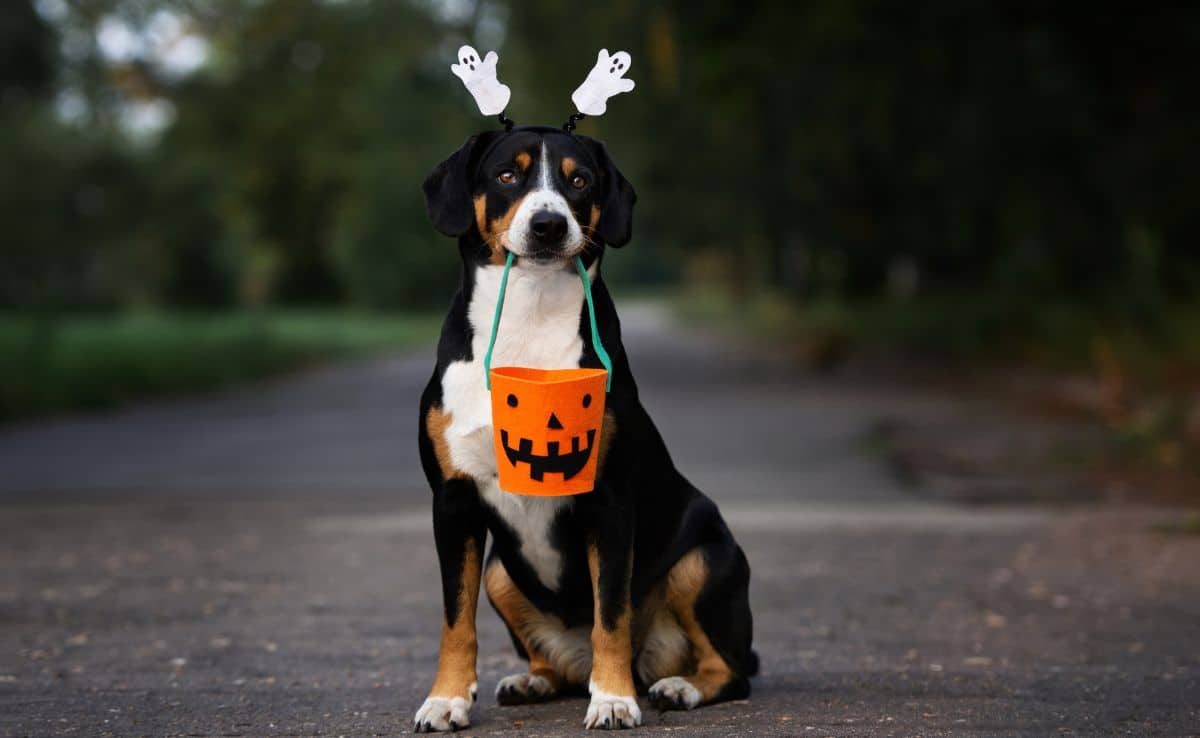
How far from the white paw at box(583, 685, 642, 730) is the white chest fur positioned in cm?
46

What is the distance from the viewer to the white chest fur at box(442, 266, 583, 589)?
404 centimetres

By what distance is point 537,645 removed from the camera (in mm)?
4570

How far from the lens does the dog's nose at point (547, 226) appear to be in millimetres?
3863

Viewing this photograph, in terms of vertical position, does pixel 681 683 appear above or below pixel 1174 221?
below

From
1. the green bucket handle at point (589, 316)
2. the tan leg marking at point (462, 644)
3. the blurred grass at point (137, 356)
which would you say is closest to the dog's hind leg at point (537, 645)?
the tan leg marking at point (462, 644)

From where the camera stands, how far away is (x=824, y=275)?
3597 centimetres

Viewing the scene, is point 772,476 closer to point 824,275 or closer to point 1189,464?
point 1189,464

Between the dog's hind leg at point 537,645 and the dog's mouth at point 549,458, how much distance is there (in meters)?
0.66

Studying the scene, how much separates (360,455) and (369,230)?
43.2 meters

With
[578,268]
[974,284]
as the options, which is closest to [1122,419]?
[578,268]

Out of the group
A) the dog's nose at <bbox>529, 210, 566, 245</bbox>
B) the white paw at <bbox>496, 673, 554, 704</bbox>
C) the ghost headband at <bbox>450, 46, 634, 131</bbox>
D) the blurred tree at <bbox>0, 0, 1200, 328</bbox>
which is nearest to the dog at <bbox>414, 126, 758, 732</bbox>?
the dog's nose at <bbox>529, 210, 566, 245</bbox>

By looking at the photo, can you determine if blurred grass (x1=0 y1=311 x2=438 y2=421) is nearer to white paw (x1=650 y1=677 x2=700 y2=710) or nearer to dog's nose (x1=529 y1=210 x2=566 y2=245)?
white paw (x1=650 y1=677 x2=700 y2=710)

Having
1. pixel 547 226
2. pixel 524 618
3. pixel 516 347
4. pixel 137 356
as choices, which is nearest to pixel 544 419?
pixel 516 347

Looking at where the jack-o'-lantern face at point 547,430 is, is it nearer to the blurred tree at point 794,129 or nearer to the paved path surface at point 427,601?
the paved path surface at point 427,601
